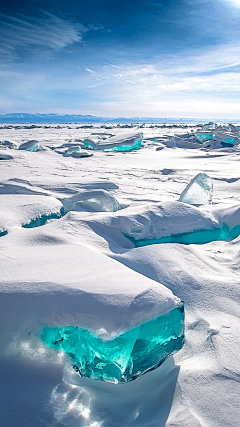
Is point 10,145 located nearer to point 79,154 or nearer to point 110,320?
point 79,154

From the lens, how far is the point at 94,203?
244 centimetres

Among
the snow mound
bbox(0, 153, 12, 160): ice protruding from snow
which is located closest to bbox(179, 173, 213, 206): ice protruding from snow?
the snow mound

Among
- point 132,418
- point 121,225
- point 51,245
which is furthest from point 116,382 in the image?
point 121,225

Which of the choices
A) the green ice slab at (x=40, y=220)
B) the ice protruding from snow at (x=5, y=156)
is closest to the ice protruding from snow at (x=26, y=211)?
the green ice slab at (x=40, y=220)

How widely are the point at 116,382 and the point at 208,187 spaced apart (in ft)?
7.30

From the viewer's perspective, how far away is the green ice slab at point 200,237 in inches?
74.9

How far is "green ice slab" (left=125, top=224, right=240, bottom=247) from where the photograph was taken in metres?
1.90

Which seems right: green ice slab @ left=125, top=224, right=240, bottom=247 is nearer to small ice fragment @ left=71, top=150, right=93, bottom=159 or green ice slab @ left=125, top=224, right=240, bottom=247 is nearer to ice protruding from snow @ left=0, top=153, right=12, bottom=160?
ice protruding from snow @ left=0, top=153, right=12, bottom=160

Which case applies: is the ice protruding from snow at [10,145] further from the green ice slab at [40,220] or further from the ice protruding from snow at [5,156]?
the green ice slab at [40,220]

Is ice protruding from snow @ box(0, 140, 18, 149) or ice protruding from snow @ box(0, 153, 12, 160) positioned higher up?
ice protruding from snow @ box(0, 140, 18, 149)

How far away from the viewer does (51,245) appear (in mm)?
1535

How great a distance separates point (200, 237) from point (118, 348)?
50.9 inches

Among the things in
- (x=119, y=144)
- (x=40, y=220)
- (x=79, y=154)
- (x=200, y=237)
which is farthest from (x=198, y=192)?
(x=119, y=144)

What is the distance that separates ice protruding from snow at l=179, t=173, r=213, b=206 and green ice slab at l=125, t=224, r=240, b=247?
1.99 ft
